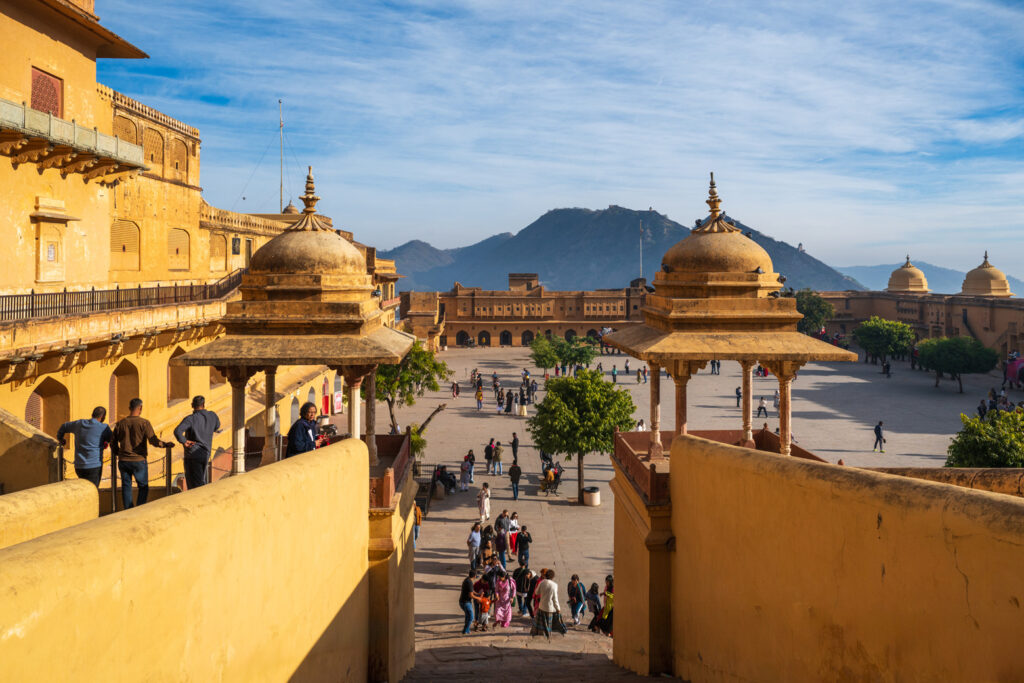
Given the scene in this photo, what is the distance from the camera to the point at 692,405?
3938 centimetres

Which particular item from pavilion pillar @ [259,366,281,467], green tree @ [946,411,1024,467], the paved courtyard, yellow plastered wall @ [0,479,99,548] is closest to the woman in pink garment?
the paved courtyard

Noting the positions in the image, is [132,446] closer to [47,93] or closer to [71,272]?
[71,272]

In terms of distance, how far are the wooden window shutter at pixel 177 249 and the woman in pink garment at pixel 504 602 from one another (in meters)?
19.2

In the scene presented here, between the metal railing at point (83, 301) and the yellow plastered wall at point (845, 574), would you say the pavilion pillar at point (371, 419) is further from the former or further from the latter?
the metal railing at point (83, 301)

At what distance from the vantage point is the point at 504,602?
13.3 metres

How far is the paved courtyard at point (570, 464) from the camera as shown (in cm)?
1108

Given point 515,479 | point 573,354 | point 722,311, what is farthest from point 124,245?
point 573,354

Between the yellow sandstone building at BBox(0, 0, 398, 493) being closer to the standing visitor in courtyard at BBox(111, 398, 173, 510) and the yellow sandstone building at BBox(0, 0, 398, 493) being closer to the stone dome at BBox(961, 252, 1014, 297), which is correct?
the standing visitor in courtyard at BBox(111, 398, 173, 510)

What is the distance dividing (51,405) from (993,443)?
16.3 meters

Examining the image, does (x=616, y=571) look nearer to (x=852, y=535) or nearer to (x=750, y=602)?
(x=750, y=602)

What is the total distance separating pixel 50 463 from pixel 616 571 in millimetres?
7056

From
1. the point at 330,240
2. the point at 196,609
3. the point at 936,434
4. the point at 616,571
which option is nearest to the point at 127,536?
the point at 196,609

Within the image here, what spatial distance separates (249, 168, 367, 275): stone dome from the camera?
9.28m

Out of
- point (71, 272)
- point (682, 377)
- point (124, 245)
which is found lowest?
point (682, 377)
